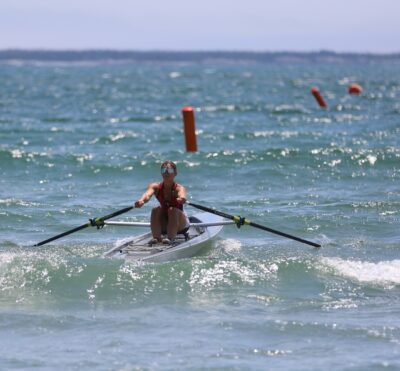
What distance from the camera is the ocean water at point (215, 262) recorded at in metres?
9.62

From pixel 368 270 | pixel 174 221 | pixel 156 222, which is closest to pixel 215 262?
pixel 174 221

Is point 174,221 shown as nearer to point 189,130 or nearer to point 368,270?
point 368,270

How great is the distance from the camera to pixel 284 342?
9.77 meters

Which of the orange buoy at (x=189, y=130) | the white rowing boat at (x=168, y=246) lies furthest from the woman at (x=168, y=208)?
the orange buoy at (x=189, y=130)

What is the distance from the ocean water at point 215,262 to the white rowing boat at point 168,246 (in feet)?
0.62

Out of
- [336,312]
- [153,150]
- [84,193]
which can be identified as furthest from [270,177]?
[336,312]

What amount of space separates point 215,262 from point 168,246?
702 millimetres

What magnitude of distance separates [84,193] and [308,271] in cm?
818

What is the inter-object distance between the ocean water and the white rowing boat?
19cm

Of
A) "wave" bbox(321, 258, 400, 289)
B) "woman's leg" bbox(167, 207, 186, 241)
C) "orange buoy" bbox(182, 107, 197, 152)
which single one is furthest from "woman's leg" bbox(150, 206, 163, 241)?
"orange buoy" bbox(182, 107, 197, 152)

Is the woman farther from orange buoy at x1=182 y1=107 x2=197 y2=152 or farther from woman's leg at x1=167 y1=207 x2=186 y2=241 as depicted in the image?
orange buoy at x1=182 y1=107 x2=197 y2=152

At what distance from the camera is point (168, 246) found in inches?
529

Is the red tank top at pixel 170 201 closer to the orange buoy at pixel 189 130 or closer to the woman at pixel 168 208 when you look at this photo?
the woman at pixel 168 208

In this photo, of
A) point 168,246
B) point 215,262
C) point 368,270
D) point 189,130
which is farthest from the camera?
point 189,130
